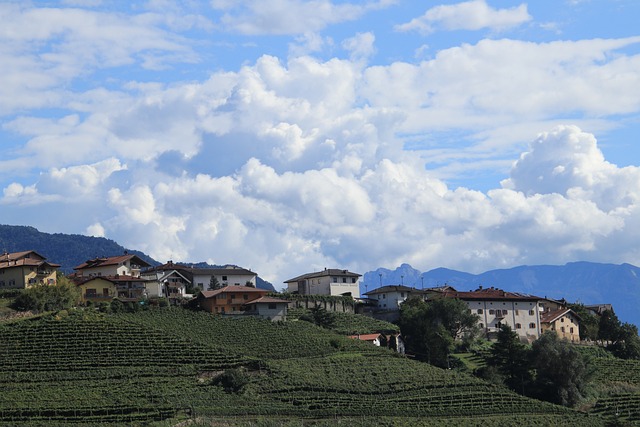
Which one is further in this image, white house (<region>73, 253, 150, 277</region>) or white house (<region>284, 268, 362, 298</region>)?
white house (<region>284, 268, 362, 298</region>)

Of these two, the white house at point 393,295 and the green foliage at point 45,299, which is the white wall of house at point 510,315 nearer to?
the white house at point 393,295

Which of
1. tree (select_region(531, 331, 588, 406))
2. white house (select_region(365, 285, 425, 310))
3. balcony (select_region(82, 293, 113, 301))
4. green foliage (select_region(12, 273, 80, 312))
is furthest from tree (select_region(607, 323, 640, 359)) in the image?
green foliage (select_region(12, 273, 80, 312))

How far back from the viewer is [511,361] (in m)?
84.6

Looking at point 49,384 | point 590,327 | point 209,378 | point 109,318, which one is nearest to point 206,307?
point 109,318

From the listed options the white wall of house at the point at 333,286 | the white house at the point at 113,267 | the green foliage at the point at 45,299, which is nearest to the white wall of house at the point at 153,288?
the white house at the point at 113,267

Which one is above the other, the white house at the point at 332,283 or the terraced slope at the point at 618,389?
the white house at the point at 332,283

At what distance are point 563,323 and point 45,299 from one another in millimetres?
65708

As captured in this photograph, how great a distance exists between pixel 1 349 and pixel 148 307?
19.8 metres

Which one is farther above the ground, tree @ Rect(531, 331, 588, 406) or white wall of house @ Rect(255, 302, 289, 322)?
white wall of house @ Rect(255, 302, 289, 322)

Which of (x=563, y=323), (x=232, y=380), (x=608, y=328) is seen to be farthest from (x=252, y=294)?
(x=608, y=328)

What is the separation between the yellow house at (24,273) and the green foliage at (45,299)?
10.0 metres

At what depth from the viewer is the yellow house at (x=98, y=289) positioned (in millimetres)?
98875

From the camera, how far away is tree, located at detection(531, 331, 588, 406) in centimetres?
8050

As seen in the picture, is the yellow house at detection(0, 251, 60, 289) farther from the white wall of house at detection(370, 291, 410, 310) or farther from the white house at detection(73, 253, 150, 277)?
the white wall of house at detection(370, 291, 410, 310)
